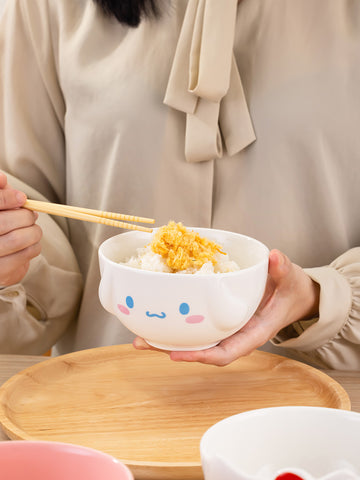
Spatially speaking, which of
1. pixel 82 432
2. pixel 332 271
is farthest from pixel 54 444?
pixel 332 271

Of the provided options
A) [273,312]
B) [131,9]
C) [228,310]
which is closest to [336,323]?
[273,312]

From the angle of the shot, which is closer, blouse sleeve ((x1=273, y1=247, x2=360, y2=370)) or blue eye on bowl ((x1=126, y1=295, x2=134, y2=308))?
blue eye on bowl ((x1=126, y1=295, x2=134, y2=308))

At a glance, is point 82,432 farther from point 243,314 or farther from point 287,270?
point 287,270

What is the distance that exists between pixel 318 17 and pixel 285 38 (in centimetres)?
8

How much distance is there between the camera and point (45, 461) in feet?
1.50

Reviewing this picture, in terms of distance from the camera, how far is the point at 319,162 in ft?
3.89

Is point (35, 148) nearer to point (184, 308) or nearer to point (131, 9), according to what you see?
point (131, 9)

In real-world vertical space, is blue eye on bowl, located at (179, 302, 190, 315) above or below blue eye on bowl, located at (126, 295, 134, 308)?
above

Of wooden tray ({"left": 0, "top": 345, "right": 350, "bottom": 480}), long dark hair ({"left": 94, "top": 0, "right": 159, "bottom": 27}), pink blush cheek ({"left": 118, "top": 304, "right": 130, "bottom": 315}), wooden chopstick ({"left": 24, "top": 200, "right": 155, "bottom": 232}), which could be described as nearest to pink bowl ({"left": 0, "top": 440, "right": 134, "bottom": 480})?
wooden tray ({"left": 0, "top": 345, "right": 350, "bottom": 480})

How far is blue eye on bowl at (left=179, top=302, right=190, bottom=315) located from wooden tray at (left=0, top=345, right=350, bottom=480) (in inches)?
7.3

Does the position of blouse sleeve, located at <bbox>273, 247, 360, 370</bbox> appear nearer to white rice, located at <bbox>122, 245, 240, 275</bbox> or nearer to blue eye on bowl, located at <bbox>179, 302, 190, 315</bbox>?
white rice, located at <bbox>122, 245, 240, 275</bbox>

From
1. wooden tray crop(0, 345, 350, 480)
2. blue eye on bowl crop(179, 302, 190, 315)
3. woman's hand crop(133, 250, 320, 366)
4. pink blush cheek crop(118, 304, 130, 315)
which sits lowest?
wooden tray crop(0, 345, 350, 480)

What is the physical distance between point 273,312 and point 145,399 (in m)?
0.28

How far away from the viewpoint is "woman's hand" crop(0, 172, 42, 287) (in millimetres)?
923
